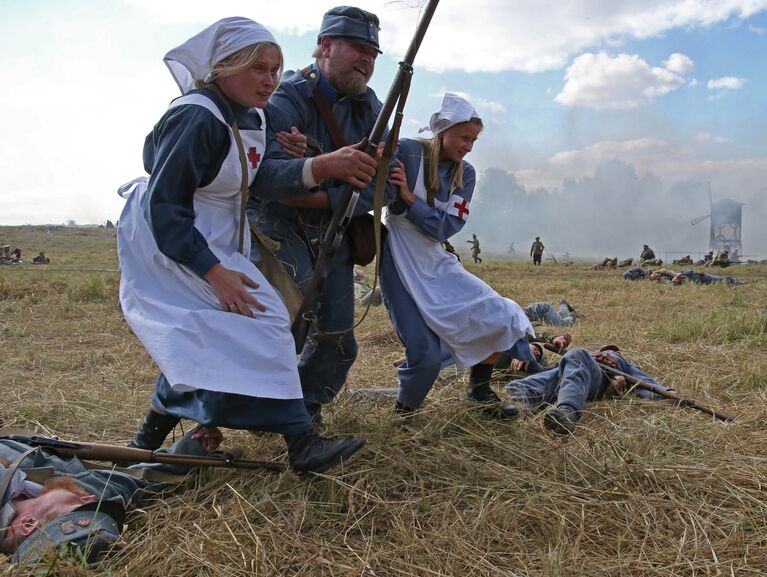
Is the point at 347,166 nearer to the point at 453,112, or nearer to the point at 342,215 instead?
the point at 342,215

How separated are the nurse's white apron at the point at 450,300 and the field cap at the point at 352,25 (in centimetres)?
80

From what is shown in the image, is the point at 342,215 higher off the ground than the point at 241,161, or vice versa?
the point at 241,161

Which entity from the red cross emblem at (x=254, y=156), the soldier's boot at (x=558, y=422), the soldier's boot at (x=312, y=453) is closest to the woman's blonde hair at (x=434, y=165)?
the red cross emblem at (x=254, y=156)

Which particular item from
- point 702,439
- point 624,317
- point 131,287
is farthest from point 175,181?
point 624,317

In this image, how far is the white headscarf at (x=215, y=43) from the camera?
2.62m

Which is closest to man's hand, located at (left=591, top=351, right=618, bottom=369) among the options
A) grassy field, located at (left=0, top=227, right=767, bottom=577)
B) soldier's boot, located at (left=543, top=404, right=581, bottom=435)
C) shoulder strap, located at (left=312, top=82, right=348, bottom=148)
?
grassy field, located at (left=0, top=227, right=767, bottom=577)

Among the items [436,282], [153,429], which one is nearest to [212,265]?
[153,429]

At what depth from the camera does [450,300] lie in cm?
368

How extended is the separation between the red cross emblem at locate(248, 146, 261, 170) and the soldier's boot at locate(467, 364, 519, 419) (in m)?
1.75

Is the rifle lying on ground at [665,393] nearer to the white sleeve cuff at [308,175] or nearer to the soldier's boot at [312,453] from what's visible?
the soldier's boot at [312,453]

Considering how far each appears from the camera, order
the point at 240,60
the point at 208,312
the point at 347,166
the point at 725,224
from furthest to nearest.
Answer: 1. the point at 725,224
2. the point at 347,166
3. the point at 240,60
4. the point at 208,312

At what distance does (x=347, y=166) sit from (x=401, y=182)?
721mm

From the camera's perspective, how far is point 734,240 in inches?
4547

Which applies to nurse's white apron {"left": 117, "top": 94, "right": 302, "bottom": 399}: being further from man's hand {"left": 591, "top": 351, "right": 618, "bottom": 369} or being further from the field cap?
man's hand {"left": 591, "top": 351, "right": 618, "bottom": 369}
